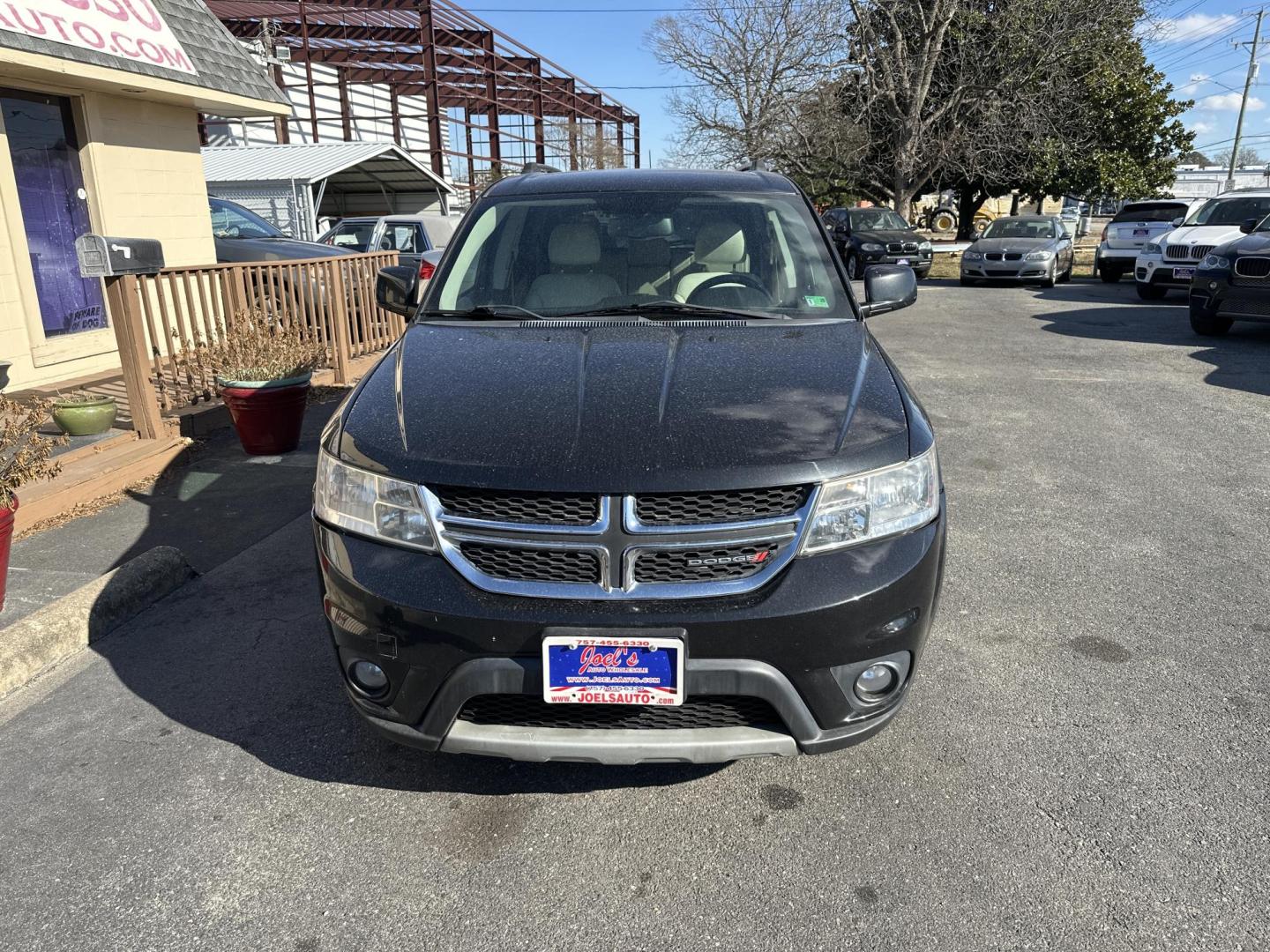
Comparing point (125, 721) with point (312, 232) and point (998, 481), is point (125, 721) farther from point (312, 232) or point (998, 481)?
point (312, 232)

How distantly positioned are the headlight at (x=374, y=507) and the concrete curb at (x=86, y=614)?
5.85ft

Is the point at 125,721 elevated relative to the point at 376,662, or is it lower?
lower

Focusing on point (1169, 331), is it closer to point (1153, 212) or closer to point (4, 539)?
point (1153, 212)

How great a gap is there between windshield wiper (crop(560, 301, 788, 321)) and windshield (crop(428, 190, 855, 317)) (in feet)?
0.09

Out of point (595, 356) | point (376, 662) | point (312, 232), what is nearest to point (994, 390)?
point (595, 356)

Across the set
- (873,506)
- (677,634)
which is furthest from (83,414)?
(873,506)

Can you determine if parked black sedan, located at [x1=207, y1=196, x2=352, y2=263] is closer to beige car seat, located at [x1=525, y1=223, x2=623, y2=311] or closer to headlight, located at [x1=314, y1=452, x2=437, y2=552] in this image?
beige car seat, located at [x1=525, y1=223, x2=623, y2=311]

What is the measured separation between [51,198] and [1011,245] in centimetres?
1670

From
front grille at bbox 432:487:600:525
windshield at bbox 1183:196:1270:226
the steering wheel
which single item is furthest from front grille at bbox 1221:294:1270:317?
front grille at bbox 432:487:600:525

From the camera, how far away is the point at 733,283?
11.9 ft

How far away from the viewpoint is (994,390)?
340 inches

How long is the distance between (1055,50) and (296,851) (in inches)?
1146

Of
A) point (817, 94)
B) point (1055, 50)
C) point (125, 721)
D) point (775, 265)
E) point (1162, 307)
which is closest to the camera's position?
point (125, 721)

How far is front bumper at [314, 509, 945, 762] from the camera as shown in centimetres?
224
